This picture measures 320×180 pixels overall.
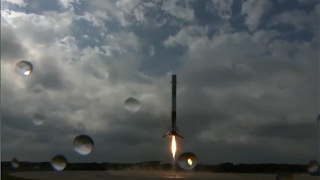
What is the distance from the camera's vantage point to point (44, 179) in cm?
5334

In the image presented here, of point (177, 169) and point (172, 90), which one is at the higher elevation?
point (172, 90)

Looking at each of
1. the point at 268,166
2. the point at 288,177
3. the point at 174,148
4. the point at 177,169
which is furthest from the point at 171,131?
the point at 268,166

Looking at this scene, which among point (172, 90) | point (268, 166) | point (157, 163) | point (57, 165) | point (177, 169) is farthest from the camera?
point (268, 166)

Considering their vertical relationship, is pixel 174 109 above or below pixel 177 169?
above

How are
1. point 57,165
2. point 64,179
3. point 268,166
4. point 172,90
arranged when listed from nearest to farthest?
point 57,165
point 64,179
point 172,90
point 268,166

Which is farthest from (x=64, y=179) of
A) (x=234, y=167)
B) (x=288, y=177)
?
(x=234, y=167)

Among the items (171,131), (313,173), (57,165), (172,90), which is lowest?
(57,165)

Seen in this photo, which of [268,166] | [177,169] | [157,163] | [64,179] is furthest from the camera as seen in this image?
[268,166]

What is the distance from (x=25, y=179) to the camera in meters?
54.1

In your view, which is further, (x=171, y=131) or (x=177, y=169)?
(x=177, y=169)

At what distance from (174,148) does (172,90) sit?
10047 mm

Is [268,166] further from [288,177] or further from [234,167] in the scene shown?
[288,177]

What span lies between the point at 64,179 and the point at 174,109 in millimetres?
30231

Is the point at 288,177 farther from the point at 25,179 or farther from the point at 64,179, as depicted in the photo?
the point at 25,179
